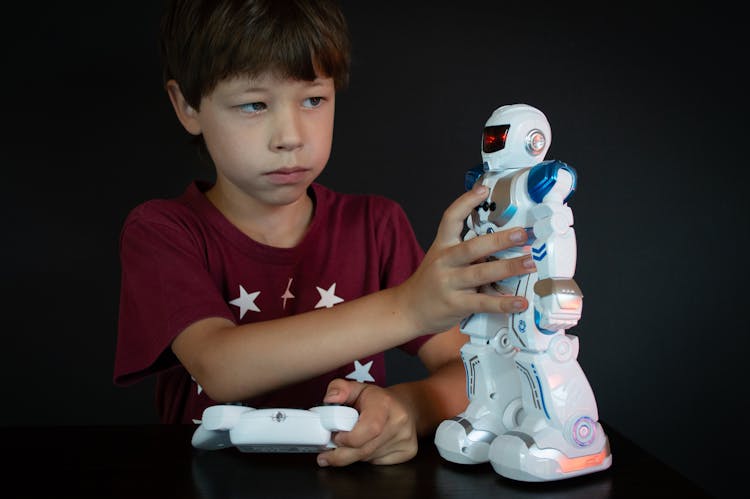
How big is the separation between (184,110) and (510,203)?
1.94 ft

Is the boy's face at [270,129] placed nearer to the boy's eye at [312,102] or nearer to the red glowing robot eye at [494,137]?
the boy's eye at [312,102]

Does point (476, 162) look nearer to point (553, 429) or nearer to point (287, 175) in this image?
point (287, 175)

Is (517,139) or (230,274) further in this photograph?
(230,274)

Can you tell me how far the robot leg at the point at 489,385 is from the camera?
796 millimetres

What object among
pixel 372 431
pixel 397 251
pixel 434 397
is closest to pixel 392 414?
pixel 372 431

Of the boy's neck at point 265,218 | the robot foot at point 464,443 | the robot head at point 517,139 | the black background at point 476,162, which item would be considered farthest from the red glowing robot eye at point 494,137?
the black background at point 476,162

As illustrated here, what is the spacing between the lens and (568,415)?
2.46ft

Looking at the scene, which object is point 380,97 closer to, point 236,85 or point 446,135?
point 446,135

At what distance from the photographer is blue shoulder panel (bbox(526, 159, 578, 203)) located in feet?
2.39

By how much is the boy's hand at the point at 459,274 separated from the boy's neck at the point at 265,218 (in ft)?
1.45

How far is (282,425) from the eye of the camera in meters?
0.78

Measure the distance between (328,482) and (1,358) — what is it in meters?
1.17

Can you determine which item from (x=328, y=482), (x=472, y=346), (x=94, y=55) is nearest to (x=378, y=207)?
(x=472, y=346)

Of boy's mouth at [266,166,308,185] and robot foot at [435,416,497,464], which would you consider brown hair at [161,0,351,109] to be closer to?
boy's mouth at [266,166,308,185]
